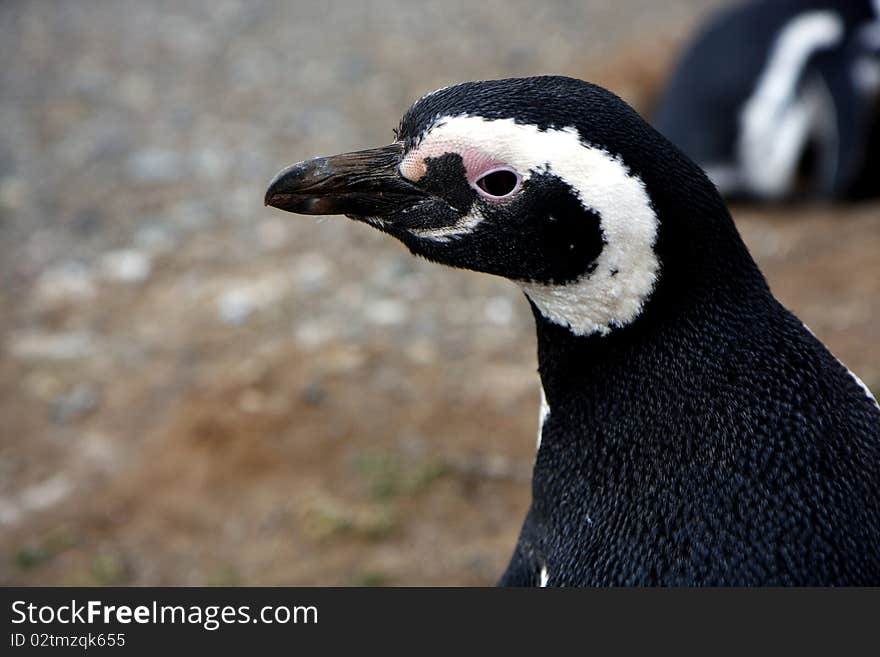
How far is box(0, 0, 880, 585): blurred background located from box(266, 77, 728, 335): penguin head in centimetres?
Result: 120

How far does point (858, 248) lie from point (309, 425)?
1853 millimetres

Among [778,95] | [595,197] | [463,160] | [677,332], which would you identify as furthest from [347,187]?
[778,95]

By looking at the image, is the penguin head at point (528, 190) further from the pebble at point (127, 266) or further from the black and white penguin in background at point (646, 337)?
the pebble at point (127, 266)

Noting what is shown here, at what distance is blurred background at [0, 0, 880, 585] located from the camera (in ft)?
8.43

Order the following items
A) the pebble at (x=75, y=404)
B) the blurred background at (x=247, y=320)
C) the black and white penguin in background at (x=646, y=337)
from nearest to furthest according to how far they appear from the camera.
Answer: the black and white penguin in background at (x=646, y=337) → the blurred background at (x=247, y=320) → the pebble at (x=75, y=404)

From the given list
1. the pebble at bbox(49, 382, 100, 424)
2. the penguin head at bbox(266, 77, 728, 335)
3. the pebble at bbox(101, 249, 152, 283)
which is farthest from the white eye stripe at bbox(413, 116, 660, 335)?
the pebble at bbox(101, 249, 152, 283)

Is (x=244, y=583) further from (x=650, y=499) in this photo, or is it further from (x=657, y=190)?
(x=657, y=190)

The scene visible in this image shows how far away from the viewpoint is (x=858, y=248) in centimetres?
336

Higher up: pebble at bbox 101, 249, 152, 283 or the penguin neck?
pebble at bbox 101, 249, 152, 283

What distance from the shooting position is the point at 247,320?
3305mm

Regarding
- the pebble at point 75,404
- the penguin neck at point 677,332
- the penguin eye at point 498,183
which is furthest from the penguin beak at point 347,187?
the pebble at point 75,404

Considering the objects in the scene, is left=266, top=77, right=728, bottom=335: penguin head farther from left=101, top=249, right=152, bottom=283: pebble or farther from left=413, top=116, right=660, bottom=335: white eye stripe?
left=101, top=249, right=152, bottom=283: pebble

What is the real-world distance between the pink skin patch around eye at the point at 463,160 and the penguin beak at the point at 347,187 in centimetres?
3

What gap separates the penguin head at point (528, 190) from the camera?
4.01 ft
